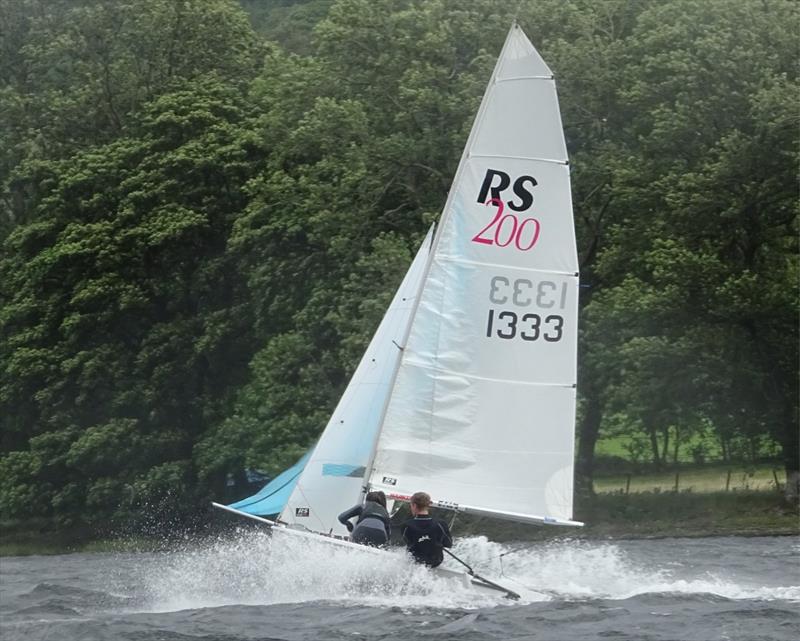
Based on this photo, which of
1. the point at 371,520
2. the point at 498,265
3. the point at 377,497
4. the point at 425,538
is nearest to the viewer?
the point at 425,538

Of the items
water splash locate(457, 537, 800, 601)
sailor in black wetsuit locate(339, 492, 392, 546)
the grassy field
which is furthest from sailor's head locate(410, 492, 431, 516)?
the grassy field

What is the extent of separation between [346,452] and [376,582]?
2.31 meters

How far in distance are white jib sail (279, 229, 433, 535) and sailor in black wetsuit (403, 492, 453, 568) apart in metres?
1.35

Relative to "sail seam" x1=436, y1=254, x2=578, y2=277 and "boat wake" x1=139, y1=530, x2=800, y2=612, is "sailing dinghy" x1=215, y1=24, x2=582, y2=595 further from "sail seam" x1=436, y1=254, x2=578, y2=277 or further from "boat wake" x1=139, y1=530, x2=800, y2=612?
"boat wake" x1=139, y1=530, x2=800, y2=612

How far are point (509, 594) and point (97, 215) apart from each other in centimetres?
2256

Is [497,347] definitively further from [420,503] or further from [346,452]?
[346,452]

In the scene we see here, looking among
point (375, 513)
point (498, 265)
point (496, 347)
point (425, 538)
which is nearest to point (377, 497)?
point (375, 513)

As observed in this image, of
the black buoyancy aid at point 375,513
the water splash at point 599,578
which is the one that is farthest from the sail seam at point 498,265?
the water splash at point 599,578

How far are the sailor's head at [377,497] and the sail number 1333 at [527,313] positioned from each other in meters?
2.04

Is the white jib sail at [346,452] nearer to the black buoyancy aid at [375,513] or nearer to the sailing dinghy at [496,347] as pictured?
the sailing dinghy at [496,347]

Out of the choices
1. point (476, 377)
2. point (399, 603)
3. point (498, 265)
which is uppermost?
point (498, 265)

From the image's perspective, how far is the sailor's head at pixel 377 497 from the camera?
668 inches

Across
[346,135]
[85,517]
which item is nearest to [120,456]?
[85,517]

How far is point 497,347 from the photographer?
1728 cm
